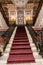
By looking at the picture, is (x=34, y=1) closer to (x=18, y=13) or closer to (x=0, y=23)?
(x=18, y=13)

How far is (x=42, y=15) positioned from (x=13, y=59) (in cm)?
1129

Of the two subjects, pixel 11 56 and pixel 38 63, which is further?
pixel 11 56

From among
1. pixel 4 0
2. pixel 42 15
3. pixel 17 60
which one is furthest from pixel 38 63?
pixel 4 0

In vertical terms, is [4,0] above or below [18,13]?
above

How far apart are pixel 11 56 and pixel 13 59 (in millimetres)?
504

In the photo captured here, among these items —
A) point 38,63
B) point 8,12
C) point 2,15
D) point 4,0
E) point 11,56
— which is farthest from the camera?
point 8,12

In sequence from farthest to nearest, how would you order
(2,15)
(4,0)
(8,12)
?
(8,12), (4,0), (2,15)

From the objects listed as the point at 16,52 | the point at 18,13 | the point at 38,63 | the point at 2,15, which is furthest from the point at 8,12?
the point at 38,63

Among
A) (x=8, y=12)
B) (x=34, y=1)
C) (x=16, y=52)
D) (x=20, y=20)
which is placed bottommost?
(x=20, y=20)

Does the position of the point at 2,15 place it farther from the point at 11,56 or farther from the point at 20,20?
the point at 11,56

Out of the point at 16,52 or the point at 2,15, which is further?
the point at 2,15

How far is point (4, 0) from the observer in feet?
68.1

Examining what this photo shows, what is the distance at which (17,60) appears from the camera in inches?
277

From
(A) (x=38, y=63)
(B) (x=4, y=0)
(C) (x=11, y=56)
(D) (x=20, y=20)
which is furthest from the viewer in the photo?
(D) (x=20, y=20)
